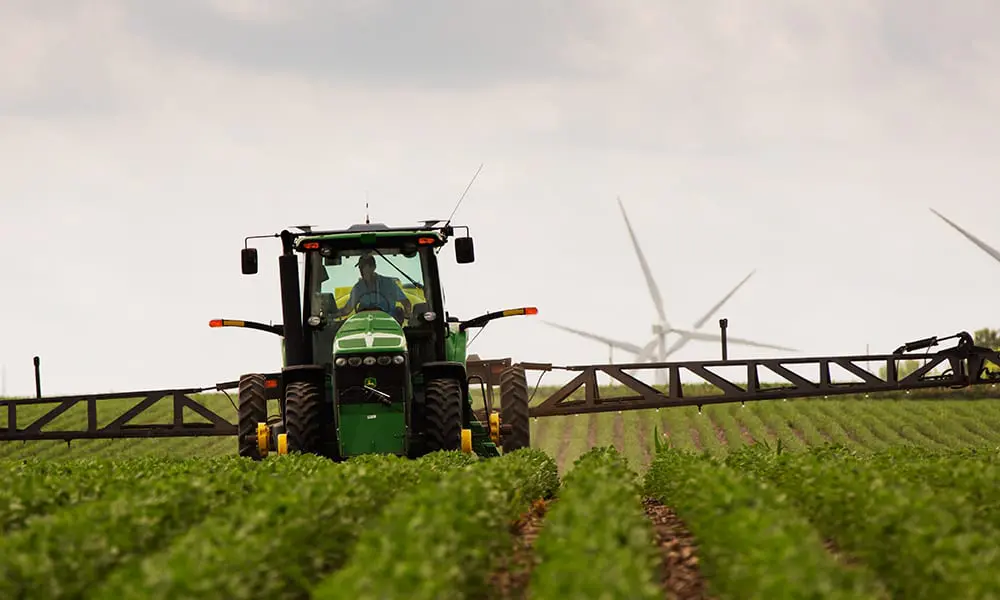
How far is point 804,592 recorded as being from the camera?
6.45 m

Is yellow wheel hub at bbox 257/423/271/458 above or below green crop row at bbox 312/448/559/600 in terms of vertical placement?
above

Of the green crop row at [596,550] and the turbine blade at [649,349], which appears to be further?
the turbine blade at [649,349]

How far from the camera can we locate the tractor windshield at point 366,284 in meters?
16.3

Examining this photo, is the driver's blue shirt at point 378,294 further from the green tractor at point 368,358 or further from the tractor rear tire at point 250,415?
the tractor rear tire at point 250,415

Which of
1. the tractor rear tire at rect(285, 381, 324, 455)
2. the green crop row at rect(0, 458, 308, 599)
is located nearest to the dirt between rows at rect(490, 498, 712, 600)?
the green crop row at rect(0, 458, 308, 599)

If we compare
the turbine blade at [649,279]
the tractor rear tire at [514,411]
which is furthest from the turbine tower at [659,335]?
the tractor rear tire at [514,411]

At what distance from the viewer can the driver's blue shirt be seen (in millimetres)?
16266

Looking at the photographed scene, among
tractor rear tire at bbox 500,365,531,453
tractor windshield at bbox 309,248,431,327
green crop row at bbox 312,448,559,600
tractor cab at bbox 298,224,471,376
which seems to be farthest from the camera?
tractor rear tire at bbox 500,365,531,453

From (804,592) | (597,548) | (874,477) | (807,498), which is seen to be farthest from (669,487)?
(804,592)

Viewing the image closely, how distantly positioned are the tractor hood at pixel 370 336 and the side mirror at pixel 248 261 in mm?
1314

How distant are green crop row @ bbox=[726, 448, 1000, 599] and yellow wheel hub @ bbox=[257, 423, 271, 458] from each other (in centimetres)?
645

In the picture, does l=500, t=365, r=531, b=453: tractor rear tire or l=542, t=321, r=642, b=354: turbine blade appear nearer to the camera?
l=500, t=365, r=531, b=453: tractor rear tire

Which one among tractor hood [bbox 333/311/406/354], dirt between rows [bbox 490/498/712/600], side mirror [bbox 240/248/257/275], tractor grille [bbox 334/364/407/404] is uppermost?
side mirror [bbox 240/248/257/275]

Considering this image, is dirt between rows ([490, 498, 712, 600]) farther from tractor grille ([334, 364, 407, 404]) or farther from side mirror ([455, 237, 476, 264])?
side mirror ([455, 237, 476, 264])
